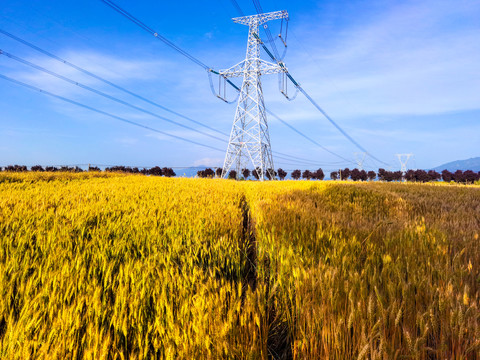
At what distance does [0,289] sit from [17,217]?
2.22 m

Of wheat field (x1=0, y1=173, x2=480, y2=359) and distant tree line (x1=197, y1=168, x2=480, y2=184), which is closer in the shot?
wheat field (x1=0, y1=173, x2=480, y2=359)

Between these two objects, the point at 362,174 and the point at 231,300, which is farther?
the point at 362,174

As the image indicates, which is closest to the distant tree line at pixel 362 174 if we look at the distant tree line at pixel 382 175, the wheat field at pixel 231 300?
the distant tree line at pixel 382 175

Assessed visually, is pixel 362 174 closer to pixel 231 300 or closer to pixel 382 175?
pixel 382 175

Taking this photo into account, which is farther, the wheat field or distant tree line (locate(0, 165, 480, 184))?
distant tree line (locate(0, 165, 480, 184))

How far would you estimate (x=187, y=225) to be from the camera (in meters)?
2.95

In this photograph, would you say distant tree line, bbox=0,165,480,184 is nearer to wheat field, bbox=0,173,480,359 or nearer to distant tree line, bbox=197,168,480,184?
distant tree line, bbox=197,168,480,184

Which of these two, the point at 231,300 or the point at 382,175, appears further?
the point at 382,175

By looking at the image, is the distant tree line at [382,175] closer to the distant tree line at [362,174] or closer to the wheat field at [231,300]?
the distant tree line at [362,174]

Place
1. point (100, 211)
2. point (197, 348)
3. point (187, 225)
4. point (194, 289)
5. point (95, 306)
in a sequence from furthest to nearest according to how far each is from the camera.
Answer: point (100, 211), point (187, 225), point (194, 289), point (95, 306), point (197, 348)

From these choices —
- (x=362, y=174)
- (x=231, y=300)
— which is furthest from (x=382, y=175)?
(x=231, y=300)

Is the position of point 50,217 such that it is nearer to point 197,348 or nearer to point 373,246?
point 197,348

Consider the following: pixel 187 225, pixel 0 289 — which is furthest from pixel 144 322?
pixel 187 225

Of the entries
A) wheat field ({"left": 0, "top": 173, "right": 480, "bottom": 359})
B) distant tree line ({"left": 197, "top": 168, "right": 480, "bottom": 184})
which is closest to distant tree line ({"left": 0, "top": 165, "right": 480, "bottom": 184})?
distant tree line ({"left": 197, "top": 168, "right": 480, "bottom": 184})
